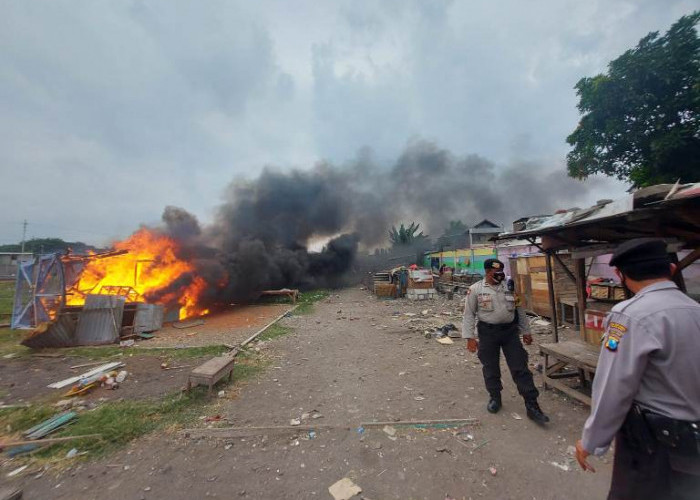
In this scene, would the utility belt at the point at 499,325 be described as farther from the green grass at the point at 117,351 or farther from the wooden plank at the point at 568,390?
the green grass at the point at 117,351

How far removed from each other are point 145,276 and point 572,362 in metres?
15.1

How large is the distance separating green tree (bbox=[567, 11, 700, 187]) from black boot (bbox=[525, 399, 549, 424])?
12.8 meters

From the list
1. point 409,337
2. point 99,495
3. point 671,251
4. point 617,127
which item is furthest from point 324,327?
point 617,127

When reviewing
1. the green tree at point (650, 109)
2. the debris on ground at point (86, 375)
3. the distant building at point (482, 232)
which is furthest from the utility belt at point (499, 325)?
the distant building at point (482, 232)

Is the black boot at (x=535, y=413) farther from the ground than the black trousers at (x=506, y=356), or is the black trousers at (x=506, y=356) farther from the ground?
the black trousers at (x=506, y=356)

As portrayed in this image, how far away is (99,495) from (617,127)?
17.9m

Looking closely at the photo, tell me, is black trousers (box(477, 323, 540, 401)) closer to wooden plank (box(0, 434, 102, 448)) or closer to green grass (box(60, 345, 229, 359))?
wooden plank (box(0, 434, 102, 448))

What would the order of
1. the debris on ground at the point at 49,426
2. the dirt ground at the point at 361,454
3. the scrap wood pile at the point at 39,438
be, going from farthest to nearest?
the debris on ground at the point at 49,426 → the scrap wood pile at the point at 39,438 → the dirt ground at the point at 361,454

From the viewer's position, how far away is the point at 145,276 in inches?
510

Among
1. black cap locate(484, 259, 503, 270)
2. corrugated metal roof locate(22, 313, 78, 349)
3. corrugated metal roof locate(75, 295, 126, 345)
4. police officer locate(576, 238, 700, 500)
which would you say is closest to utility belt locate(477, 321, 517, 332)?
black cap locate(484, 259, 503, 270)

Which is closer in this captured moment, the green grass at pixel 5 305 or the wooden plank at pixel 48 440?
the wooden plank at pixel 48 440

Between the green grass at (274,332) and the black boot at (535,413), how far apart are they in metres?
6.61

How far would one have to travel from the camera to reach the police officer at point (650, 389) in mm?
1367

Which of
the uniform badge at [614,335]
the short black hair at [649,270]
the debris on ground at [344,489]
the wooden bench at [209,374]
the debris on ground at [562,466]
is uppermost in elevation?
the short black hair at [649,270]
